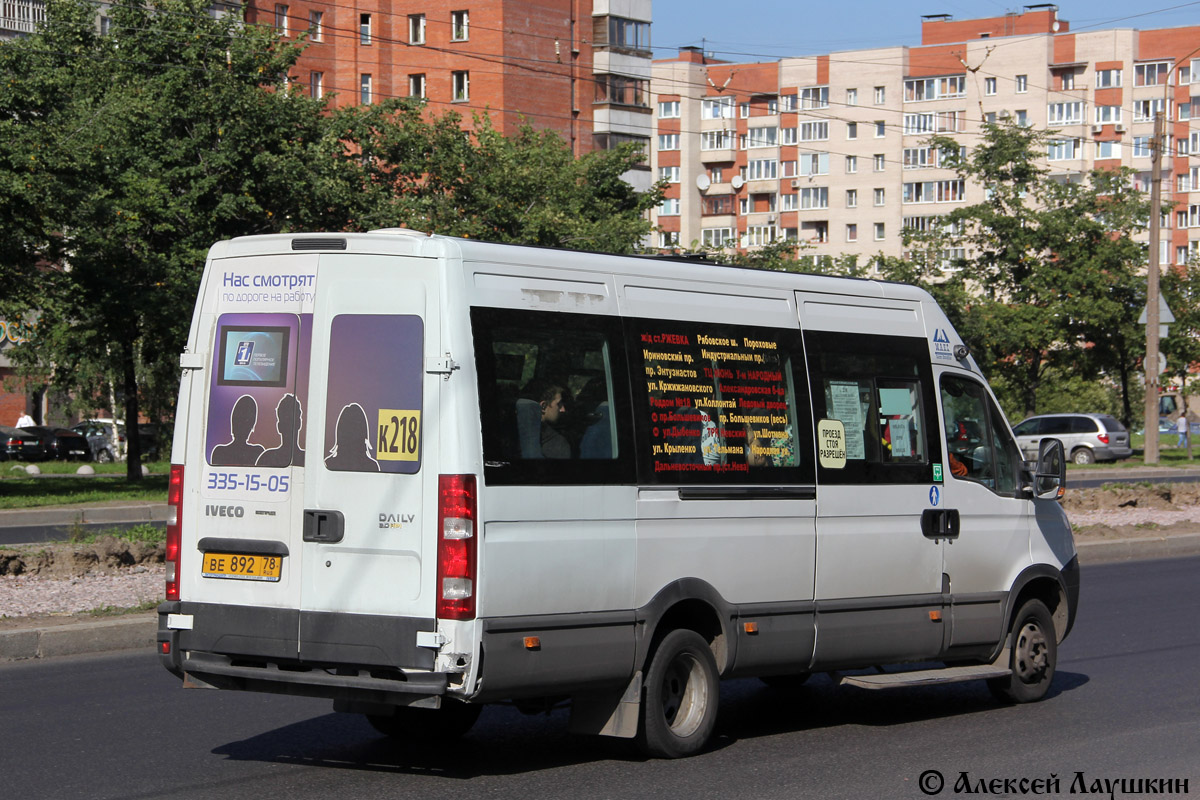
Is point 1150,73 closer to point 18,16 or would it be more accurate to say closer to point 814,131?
point 814,131

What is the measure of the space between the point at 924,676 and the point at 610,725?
86.9 inches

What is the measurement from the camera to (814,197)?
108 m

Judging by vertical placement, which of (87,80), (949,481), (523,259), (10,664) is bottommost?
(10,664)

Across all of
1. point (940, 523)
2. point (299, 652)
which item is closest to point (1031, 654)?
point (940, 523)

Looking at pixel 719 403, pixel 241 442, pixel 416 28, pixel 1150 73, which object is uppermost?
pixel 1150 73

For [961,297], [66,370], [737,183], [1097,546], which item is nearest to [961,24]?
[737,183]

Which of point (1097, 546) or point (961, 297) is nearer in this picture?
point (1097, 546)

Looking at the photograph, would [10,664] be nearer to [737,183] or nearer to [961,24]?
[737,183]

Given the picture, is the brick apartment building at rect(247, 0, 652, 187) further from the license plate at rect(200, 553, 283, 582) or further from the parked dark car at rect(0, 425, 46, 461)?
the license plate at rect(200, 553, 283, 582)

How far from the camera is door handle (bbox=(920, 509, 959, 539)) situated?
8578mm

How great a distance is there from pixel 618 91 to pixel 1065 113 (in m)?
45.6

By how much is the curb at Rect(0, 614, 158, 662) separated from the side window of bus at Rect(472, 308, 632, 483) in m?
5.32

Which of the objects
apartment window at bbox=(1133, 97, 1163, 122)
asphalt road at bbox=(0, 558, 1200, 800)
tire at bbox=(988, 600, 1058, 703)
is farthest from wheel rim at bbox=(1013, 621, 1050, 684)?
apartment window at bbox=(1133, 97, 1163, 122)

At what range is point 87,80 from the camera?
33.3m
